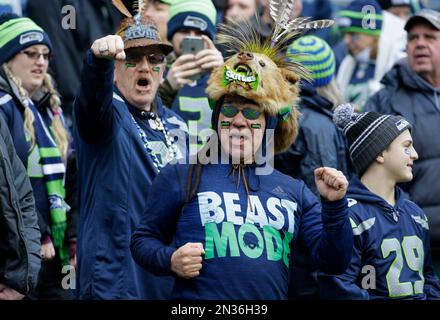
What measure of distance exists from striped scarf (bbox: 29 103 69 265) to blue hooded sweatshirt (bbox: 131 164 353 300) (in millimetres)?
1795

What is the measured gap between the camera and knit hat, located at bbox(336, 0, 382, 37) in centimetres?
973

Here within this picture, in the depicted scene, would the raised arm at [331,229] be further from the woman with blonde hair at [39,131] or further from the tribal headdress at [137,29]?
the woman with blonde hair at [39,131]

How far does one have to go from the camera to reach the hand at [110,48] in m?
5.35

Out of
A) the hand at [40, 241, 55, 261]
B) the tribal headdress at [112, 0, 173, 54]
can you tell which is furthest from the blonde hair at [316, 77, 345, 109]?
the hand at [40, 241, 55, 261]

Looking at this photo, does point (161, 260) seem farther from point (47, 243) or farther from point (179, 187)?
point (47, 243)

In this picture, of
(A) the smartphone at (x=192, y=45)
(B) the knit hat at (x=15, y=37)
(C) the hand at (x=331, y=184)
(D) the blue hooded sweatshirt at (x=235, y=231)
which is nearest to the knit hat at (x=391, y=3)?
(A) the smartphone at (x=192, y=45)

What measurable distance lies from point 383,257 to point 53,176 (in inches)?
91.5

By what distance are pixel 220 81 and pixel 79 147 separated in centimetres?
97

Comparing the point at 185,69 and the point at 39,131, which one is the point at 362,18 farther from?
the point at 39,131

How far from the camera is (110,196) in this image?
595 cm

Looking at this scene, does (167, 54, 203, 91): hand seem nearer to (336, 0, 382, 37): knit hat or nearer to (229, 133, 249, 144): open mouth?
(229, 133, 249, 144): open mouth

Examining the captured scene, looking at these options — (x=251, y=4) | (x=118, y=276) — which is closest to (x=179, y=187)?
(x=118, y=276)

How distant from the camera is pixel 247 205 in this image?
213 inches

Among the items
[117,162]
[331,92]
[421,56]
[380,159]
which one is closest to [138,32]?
[117,162]
